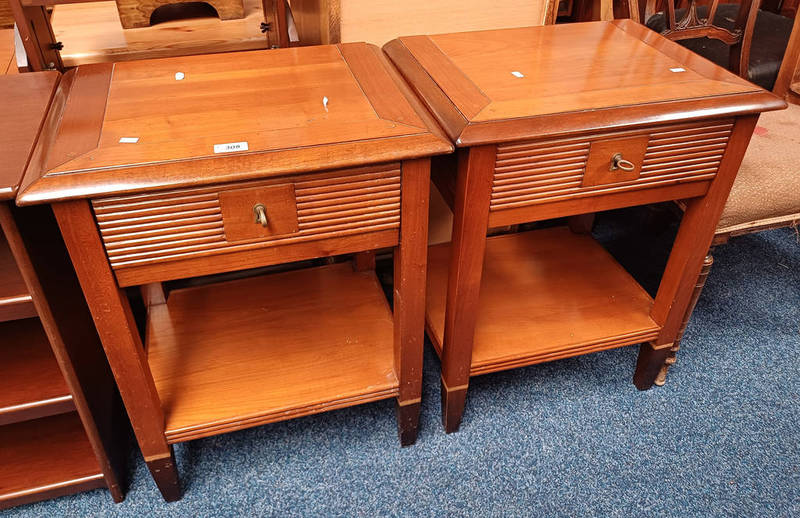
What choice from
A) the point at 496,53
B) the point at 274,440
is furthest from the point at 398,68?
the point at 274,440

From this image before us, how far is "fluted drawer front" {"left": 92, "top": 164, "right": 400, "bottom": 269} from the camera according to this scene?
32.4 inches

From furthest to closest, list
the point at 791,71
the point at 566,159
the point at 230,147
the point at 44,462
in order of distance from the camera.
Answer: the point at 791,71, the point at 44,462, the point at 566,159, the point at 230,147

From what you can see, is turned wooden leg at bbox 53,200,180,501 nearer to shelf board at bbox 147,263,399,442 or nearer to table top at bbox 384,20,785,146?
shelf board at bbox 147,263,399,442

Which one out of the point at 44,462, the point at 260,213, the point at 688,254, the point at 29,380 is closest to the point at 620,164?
the point at 688,254

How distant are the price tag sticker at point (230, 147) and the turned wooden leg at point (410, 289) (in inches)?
8.9

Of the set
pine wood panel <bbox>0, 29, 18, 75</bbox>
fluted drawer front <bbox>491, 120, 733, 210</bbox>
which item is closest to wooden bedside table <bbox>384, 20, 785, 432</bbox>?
fluted drawer front <bbox>491, 120, 733, 210</bbox>

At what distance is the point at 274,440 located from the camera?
4.18 ft

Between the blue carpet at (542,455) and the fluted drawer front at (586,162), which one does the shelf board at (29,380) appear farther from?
the fluted drawer front at (586,162)

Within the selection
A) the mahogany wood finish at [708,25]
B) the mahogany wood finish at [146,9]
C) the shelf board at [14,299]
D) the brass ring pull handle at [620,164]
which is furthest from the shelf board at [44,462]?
the mahogany wood finish at [708,25]

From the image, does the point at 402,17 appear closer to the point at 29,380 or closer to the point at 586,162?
the point at 586,162

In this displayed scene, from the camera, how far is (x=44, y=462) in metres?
1.12

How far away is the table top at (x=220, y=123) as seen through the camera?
0.80 metres

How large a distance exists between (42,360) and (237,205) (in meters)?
0.51

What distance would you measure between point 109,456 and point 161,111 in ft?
2.01
